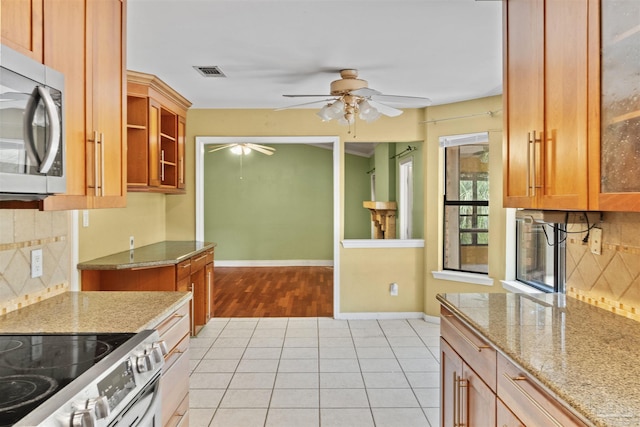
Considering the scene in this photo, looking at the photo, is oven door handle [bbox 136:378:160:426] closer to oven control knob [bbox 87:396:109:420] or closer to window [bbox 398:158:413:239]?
oven control knob [bbox 87:396:109:420]

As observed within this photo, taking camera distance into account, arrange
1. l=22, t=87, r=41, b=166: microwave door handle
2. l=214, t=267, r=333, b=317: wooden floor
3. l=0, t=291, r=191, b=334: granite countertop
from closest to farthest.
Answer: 1. l=22, t=87, r=41, b=166: microwave door handle
2. l=0, t=291, r=191, b=334: granite countertop
3. l=214, t=267, r=333, b=317: wooden floor

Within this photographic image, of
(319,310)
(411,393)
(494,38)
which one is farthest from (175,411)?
(319,310)

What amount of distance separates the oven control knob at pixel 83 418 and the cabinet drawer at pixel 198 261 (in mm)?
2886

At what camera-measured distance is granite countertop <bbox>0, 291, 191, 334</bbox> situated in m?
1.66

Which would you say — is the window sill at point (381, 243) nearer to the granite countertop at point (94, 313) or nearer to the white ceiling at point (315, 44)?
the white ceiling at point (315, 44)

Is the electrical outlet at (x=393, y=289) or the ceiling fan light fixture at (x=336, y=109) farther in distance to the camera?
the electrical outlet at (x=393, y=289)

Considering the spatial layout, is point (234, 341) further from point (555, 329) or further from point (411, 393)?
point (555, 329)

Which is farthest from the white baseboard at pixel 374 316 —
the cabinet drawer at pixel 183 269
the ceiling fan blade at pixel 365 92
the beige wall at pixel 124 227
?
the ceiling fan blade at pixel 365 92

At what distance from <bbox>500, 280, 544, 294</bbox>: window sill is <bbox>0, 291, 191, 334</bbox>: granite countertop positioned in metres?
2.91

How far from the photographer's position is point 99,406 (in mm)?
1122

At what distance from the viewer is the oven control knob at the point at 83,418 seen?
105 cm

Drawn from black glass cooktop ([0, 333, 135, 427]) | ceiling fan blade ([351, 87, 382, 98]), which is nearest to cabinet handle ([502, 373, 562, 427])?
black glass cooktop ([0, 333, 135, 427])

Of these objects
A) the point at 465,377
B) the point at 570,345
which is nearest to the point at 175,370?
the point at 465,377

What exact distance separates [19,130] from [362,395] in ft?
8.41
